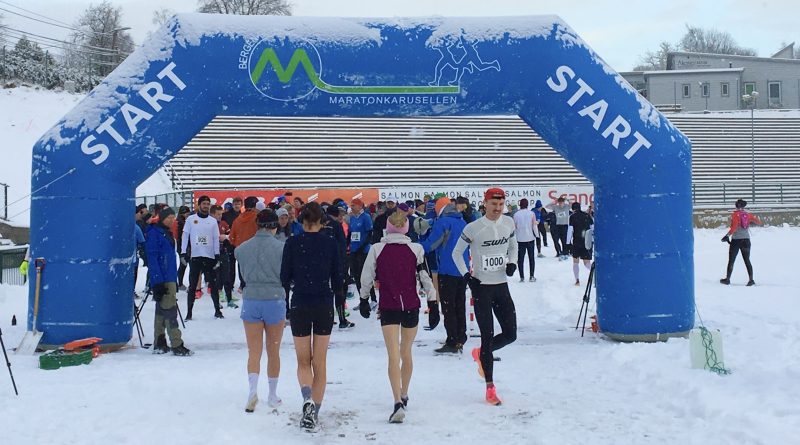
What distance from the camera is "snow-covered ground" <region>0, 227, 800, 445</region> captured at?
552cm

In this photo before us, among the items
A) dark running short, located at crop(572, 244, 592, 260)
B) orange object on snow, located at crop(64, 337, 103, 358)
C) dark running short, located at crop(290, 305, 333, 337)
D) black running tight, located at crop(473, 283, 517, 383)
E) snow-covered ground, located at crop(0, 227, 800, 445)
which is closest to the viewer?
snow-covered ground, located at crop(0, 227, 800, 445)

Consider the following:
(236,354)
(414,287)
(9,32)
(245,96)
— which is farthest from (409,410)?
(9,32)

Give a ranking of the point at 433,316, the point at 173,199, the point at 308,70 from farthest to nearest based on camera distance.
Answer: the point at 173,199 < the point at 308,70 < the point at 433,316

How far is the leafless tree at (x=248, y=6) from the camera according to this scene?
2253 inches

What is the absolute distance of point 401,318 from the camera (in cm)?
614

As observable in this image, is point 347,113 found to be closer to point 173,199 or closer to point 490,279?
point 490,279

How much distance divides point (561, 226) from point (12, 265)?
511 inches

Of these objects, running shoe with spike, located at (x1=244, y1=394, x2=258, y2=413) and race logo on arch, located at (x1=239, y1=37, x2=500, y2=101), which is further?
race logo on arch, located at (x1=239, y1=37, x2=500, y2=101)

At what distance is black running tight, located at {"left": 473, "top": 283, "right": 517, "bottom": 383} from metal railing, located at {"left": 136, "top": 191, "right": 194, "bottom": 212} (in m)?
17.6

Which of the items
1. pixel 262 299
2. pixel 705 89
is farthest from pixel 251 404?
pixel 705 89

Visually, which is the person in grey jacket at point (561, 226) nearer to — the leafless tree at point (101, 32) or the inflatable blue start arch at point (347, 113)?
the inflatable blue start arch at point (347, 113)

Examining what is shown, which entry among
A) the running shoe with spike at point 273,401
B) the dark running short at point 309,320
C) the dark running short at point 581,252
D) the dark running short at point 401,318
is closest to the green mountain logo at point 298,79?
the dark running short at point 401,318

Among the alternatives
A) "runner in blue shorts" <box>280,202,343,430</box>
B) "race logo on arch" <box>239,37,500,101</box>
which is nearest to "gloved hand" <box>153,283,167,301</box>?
"race logo on arch" <box>239,37,500,101</box>

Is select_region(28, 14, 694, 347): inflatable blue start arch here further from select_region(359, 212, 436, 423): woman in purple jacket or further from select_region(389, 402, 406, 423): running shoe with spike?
select_region(389, 402, 406, 423): running shoe with spike
